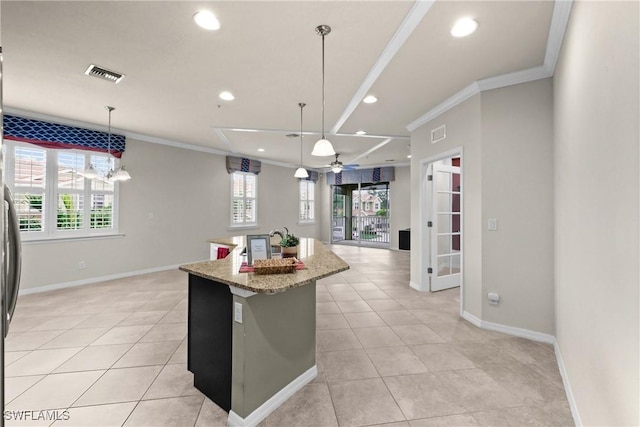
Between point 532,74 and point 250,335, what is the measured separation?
343cm

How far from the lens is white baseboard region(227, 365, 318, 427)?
1.66m

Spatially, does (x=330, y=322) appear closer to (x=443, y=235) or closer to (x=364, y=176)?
(x=443, y=235)

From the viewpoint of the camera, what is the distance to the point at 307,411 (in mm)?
1795

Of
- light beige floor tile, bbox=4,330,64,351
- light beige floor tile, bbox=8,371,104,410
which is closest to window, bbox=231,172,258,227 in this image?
light beige floor tile, bbox=4,330,64,351

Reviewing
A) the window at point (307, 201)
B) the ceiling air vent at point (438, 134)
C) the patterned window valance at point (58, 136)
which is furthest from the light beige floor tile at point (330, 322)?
the window at point (307, 201)

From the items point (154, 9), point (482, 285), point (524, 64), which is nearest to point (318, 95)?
point (154, 9)

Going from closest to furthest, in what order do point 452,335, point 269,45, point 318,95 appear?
point 269,45 < point 452,335 < point 318,95

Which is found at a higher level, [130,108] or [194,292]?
[130,108]

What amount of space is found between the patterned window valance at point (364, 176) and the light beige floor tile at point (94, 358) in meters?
7.63

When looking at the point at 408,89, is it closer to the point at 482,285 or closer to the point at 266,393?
the point at 482,285

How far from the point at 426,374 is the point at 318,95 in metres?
3.12

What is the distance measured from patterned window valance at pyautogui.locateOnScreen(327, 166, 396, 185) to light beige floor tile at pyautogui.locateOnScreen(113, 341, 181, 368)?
7.38 meters

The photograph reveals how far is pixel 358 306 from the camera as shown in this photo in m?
3.74

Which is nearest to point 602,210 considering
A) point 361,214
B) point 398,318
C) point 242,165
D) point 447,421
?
point 447,421
